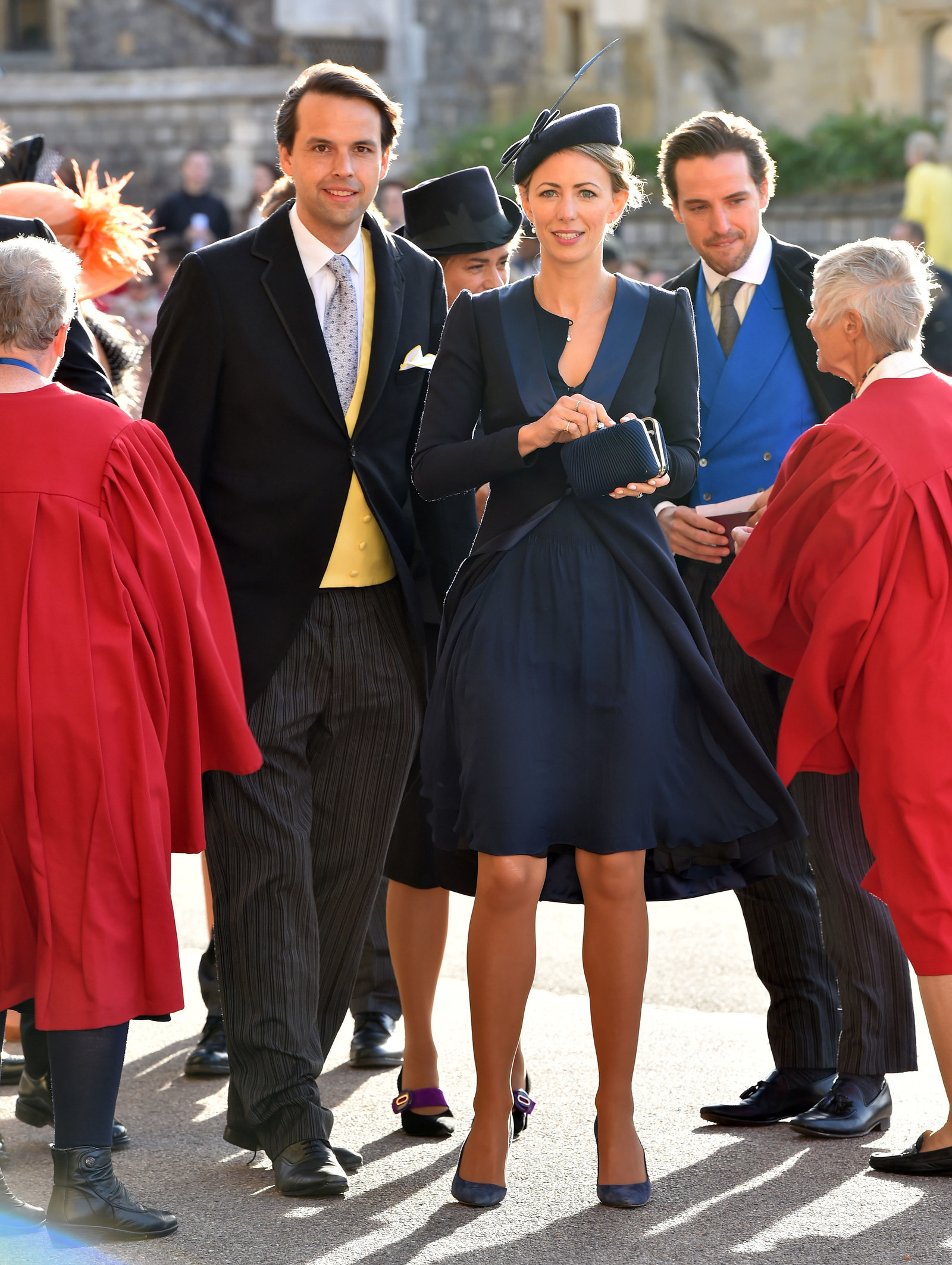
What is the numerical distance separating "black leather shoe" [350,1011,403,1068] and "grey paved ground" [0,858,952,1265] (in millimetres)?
62

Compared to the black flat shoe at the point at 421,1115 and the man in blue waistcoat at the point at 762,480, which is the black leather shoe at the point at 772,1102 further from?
the black flat shoe at the point at 421,1115

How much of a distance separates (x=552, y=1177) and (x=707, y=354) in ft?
6.53

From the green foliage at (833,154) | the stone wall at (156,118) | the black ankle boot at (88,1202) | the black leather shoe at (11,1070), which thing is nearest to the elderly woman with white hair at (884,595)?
the black ankle boot at (88,1202)

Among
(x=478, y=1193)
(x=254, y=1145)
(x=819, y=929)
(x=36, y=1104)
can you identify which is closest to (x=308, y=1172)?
(x=254, y=1145)

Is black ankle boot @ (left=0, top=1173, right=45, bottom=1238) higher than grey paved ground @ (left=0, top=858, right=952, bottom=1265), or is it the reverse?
black ankle boot @ (left=0, top=1173, right=45, bottom=1238)

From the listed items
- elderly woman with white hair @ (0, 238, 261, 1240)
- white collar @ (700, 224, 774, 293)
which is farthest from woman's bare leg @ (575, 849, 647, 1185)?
white collar @ (700, 224, 774, 293)

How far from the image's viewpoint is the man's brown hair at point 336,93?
4133mm

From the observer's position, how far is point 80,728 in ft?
11.3

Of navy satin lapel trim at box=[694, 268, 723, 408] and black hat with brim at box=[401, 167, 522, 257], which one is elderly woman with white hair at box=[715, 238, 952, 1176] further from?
black hat with brim at box=[401, 167, 522, 257]

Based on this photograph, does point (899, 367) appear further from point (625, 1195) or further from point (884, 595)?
point (625, 1195)

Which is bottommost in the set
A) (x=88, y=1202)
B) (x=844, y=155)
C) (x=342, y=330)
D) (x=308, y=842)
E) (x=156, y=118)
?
(x=88, y=1202)

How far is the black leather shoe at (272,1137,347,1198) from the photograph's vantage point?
3.77 m

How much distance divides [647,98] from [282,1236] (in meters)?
→ 23.8

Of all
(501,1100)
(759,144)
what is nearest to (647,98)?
(759,144)
